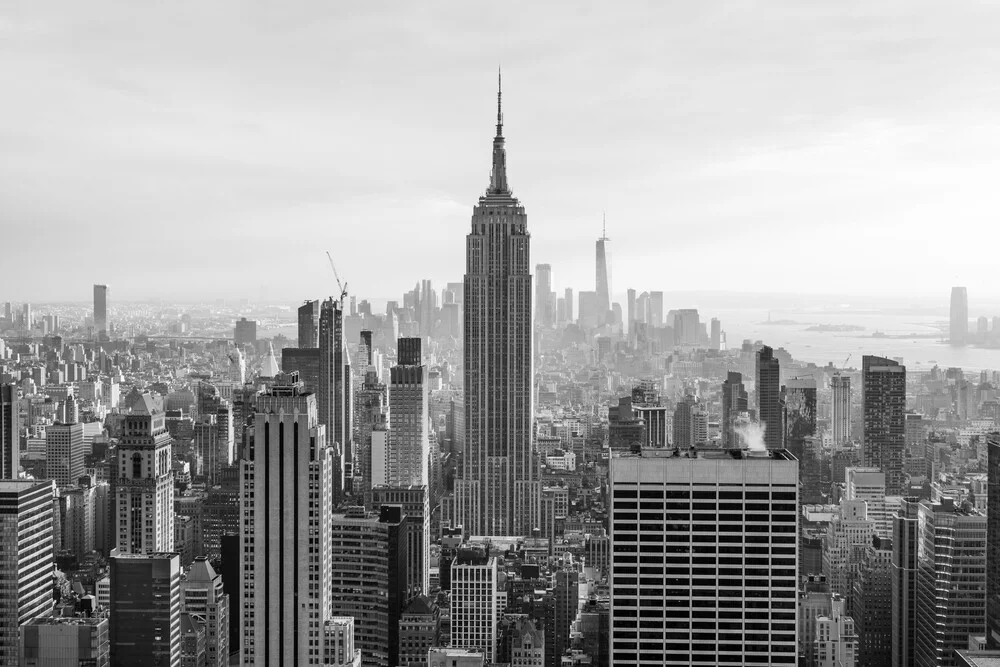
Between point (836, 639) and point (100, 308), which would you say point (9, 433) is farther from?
point (836, 639)

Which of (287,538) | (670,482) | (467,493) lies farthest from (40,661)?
(467,493)

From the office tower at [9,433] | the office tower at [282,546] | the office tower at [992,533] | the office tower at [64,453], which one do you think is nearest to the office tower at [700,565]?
the office tower at [282,546]

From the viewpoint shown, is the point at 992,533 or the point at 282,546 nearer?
the point at 282,546

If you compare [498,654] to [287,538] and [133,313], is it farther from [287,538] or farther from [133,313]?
[133,313]

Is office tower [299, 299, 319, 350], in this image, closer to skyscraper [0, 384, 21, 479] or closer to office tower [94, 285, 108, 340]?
office tower [94, 285, 108, 340]

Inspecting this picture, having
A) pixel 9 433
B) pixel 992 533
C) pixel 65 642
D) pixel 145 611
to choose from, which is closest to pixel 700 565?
pixel 992 533

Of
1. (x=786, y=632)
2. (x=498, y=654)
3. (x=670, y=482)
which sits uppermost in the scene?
(x=670, y=482)
